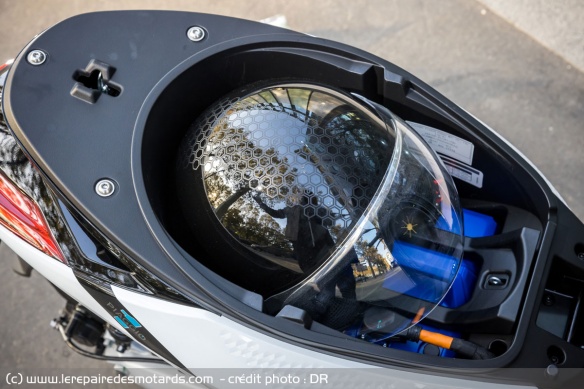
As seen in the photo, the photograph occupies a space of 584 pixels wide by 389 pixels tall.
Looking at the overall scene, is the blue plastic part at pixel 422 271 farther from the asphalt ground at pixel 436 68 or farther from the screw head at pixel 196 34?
the asphalt ground at pixel 436 68

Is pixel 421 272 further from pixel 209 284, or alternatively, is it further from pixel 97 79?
pixel 97 79

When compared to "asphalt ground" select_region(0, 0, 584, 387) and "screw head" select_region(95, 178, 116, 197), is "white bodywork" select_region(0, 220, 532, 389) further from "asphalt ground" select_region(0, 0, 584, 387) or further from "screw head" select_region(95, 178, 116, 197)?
"asphalt ground" select_region(0, 0, 584, 387)

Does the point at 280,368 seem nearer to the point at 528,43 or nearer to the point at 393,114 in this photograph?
the point at 393,114

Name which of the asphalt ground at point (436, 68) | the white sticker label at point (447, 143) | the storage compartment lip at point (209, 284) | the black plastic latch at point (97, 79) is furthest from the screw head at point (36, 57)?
the asphalt ground at point (436, 68)

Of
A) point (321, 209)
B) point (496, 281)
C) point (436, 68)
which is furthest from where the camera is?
point (436, 68)

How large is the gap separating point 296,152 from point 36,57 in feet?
1.90

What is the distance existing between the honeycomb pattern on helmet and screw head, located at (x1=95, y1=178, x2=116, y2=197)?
0.14 metres

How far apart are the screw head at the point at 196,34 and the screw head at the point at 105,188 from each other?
1.21ft

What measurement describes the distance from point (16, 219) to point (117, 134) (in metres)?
0.35

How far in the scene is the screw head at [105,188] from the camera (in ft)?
4.03

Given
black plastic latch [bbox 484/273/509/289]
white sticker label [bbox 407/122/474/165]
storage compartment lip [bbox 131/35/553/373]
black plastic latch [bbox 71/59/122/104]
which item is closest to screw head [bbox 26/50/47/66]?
black plastic latch [bbox 71/59/122/104]

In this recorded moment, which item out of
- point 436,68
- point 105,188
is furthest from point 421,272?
point 436,68

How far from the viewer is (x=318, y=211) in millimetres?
1156

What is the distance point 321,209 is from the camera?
1.16 meters
